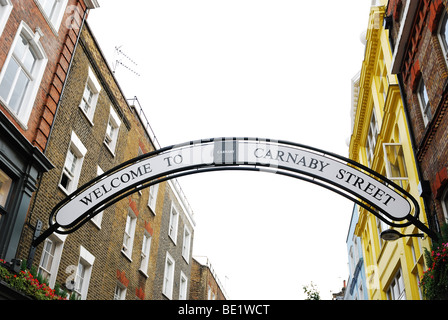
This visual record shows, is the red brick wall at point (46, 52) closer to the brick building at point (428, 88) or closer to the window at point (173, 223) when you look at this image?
the brick building at point (428, 88)

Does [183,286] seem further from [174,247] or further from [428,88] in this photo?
[428,88]

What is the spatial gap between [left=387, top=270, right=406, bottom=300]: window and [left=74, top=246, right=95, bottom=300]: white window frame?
1107 centimetres

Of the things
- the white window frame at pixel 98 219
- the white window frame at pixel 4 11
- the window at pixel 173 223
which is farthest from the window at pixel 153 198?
the white window frame at pixel 4 11

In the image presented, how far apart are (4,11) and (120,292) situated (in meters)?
12.2

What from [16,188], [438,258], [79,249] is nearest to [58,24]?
[16,188]

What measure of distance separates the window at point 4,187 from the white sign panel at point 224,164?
2830 mm

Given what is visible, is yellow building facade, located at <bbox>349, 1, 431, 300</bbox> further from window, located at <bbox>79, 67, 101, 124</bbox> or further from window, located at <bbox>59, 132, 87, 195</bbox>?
window, located at <bbox>79, 67, 101, 124</bbox>

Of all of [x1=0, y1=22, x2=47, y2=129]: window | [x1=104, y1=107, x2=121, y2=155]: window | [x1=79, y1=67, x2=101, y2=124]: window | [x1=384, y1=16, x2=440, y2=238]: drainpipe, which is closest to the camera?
[x1=0, y1=22, x2=47, y2=129]: window

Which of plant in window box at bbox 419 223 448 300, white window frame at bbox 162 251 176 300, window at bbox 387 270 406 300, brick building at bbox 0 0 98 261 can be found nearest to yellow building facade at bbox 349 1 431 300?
window at bbox 387 270 406 300

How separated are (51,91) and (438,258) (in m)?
11.1

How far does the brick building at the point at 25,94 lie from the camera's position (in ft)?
35.7

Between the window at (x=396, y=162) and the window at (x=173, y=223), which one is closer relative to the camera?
the window at (x=396, y=162)

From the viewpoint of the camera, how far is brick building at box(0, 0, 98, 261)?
35.7ft
